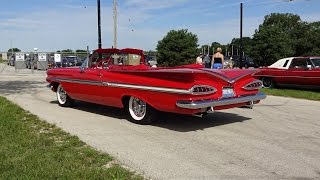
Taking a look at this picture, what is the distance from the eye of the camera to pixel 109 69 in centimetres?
976

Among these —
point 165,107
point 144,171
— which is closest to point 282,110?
point 165,107

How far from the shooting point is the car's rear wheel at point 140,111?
347 inches

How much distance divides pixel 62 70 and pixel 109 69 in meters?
2.31

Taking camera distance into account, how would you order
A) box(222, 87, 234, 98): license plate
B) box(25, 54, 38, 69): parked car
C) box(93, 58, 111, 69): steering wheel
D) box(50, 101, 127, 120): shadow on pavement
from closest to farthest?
1. box(222, 87, 234, 98): license plate
2. box(50, 101, 127, 120): shadow on pavement
3. box(93, 58, 111, 69): steering wheel
4. box(25, 54, 38, 69): parked car

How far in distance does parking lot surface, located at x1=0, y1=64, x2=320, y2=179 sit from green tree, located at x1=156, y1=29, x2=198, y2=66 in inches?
1062

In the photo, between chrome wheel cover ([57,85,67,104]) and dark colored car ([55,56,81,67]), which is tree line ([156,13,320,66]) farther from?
chrome wheel cover ([57,85,67,104])

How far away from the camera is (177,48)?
38.8 meters

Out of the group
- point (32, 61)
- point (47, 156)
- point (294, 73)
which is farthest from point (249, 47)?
point (47, 156)

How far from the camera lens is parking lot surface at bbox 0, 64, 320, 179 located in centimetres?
568

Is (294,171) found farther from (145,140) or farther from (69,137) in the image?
(69,137)

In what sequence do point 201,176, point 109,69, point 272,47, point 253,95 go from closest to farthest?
point 201,176 < point 253,95 < point 109,69 < point 272,47

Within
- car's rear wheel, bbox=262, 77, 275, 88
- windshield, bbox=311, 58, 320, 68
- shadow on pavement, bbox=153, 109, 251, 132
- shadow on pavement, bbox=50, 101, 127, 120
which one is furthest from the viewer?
car's rear wheel, bbox=262, 77, 275, 88

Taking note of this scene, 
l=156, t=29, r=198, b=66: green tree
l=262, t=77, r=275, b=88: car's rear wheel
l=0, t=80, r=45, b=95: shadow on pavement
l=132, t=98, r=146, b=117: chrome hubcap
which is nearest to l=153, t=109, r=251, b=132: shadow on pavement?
l=132, t=98, r=146, b=117: chrome hubcap

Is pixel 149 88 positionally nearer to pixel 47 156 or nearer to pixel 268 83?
pixel 47 156
